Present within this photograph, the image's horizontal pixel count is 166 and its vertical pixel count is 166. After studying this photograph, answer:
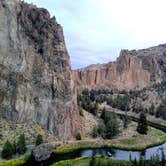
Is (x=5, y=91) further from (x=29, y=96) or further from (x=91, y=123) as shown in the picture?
(x=91, y=123)

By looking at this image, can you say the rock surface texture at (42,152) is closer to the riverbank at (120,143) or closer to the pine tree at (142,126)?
the riverbank at (120,143)

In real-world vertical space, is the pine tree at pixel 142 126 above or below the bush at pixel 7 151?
above

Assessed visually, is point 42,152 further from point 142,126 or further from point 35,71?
point 142,126

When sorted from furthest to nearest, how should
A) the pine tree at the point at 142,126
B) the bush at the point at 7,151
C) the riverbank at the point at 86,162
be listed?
the pine tree at the point at 142,126 < the bush at the point at 7,151 < the riverbank at the point at 86,162

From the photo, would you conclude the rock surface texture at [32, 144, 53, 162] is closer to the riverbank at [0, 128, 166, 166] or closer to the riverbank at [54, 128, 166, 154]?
the riverbank at [0, 128, 166, 166]

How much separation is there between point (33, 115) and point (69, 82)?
1935 cm

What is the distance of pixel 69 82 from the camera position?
157 metres

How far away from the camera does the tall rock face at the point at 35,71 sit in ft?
470

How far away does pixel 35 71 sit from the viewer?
150625 mm

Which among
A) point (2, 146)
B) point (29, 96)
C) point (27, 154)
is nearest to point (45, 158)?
point (27, 154)

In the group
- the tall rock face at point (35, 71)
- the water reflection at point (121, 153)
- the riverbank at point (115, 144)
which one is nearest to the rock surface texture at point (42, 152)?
the riverbank at point (115, 144)

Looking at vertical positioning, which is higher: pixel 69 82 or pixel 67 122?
pixel 69 82

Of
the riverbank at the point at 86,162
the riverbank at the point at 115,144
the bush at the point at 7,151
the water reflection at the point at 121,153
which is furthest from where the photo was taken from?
the riverbank at the point at 115,144

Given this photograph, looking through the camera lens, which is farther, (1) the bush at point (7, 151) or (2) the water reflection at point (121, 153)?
(2) the water reflection at point (121, 153)
